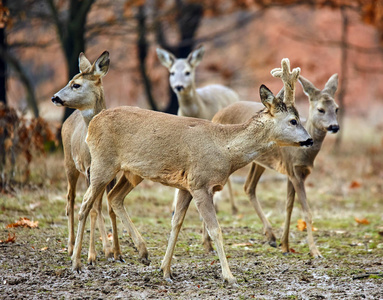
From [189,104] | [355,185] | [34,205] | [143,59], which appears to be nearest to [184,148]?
[34,205]

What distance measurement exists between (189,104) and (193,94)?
200mm

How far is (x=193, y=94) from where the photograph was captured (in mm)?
10336

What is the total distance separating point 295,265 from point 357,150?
35.3 ft

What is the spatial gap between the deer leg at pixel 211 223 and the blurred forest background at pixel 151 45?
181 inches

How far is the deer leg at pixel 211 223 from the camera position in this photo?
562 centimetres

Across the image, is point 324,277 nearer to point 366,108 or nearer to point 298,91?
point 298,91

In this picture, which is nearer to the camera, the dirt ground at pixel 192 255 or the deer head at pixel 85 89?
the dirt ground at pixel 192 255

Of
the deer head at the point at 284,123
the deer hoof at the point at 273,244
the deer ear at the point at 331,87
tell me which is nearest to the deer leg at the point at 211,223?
the deer head at the point at 284,123

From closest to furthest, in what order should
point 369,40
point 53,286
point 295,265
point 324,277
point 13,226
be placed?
point 53,286
point 324,277
point 295,265
point 13,226
point 369,40

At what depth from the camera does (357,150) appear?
1662 cm

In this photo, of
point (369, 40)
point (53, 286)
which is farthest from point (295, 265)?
point (369, 40)

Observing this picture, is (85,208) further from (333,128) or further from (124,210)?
(333,128)

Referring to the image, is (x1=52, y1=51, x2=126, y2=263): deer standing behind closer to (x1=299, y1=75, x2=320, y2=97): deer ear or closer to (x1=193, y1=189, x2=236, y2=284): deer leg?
(x1=193, y1=189, x2=236, y2=284): deer leg

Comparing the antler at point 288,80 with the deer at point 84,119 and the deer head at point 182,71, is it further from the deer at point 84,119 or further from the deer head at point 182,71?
the deer head at point 182,71
